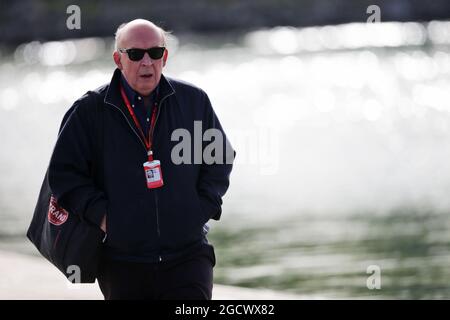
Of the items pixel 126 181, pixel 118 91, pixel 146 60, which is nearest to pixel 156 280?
pixel 126 181

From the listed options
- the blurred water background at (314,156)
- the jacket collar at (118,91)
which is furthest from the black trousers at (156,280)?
the blurred water background at (314,156)

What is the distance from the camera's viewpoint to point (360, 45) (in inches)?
1642

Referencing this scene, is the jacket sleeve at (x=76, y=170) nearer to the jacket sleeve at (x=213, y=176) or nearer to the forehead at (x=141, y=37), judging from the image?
the forehead at (x=141, y=37)

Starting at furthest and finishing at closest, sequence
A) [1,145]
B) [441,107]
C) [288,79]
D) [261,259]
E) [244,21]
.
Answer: [244,21] < [288,79] < [441,107] < [1,145] < [261,259]

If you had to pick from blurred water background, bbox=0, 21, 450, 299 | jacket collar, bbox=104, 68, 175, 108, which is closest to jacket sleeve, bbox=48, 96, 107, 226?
jacket collar, bbox=104, 68, 175, 108

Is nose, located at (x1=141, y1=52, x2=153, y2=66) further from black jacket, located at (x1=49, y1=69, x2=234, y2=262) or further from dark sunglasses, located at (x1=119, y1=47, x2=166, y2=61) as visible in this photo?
black jacket, located at (x1=49, y1=69, x2=234, y2=262)

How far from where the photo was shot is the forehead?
481 centimetres

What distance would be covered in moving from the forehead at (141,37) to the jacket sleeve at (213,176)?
1.07ft

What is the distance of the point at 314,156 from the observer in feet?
56.3

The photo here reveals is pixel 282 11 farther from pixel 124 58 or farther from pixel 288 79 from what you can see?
pixel 124 58

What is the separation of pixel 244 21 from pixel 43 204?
4723 centimetres

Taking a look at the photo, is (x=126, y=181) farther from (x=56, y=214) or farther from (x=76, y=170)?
(x=56, y=214)

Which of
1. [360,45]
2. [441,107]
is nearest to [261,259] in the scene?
[441,107]

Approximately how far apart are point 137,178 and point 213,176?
1.22 ft
